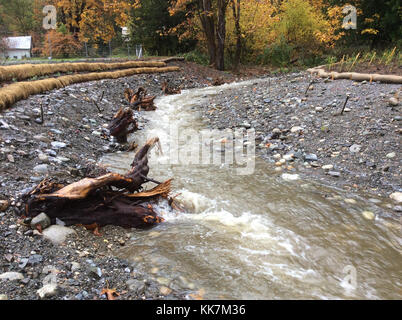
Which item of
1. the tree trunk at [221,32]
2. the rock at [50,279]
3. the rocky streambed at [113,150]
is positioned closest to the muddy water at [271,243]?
the rocky streambed at [113,150]

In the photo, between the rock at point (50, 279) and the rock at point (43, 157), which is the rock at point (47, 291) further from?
the rock at point (43, 157)

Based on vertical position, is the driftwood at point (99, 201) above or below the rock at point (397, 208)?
above

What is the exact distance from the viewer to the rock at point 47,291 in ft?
7.17

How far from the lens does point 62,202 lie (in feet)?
10.0

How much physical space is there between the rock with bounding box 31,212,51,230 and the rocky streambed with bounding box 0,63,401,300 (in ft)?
0.17

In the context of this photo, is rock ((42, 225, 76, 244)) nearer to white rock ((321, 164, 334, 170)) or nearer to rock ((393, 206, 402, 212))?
rock ((393, 206, 402, 212))

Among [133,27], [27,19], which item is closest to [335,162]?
[133,27]

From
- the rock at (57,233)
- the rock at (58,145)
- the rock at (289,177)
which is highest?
the rock at (58,145)

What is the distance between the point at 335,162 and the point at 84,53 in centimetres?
2413

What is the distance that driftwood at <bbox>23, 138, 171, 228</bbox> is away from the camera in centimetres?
303

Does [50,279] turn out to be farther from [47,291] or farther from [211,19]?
[211,19]

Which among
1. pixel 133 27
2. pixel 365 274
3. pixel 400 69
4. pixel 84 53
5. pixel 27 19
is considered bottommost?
pixel 365 274

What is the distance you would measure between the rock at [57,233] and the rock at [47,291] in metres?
0.62

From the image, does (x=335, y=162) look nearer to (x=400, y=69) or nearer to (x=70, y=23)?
(x=400, y=69)
